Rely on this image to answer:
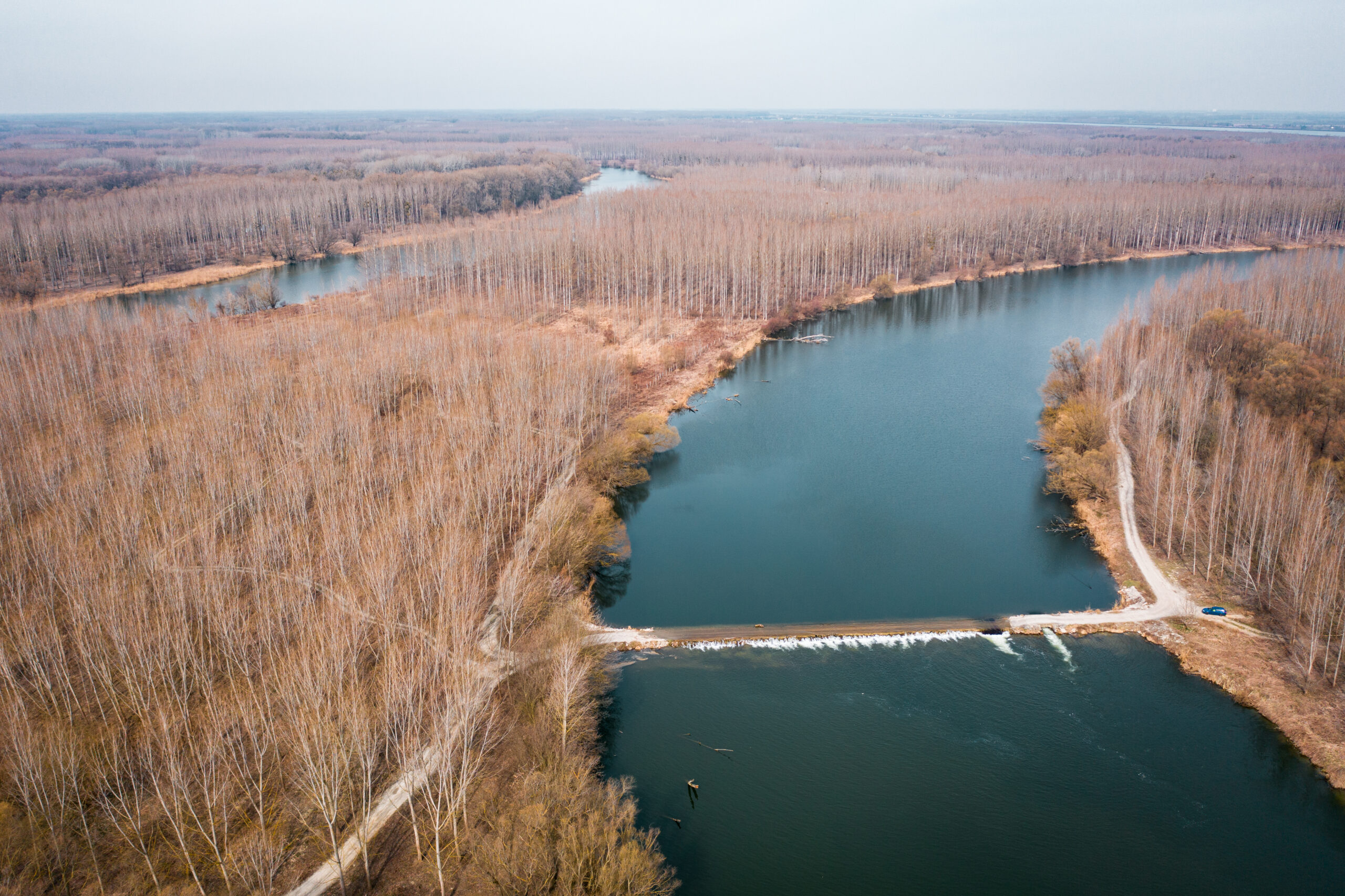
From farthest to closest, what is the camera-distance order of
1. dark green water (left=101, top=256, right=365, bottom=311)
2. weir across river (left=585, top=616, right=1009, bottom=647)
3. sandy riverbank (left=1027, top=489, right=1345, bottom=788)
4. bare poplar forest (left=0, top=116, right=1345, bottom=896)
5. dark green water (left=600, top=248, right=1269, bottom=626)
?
1. dark green water (left=101, top=256, right=365, bottom=311)
2. dark green water (left=600, top=248, right=1269, bottom=626)
3. weir across river (left=585, top=616, right=1009, bottom=647)
4. sandy riverbank (left=1027, top=489, right=1345, bottom=788)
5. bare poplar forest (left=0, top=116, right=1345, bottom=896)

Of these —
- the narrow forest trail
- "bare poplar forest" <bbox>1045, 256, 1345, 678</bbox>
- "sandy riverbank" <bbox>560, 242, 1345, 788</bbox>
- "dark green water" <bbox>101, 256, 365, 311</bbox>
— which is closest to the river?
"dark green water" <bbox>101, 256, 365, 311</bbox>

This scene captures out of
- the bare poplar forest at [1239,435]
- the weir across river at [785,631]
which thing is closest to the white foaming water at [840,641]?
the weir across river at [785,631]

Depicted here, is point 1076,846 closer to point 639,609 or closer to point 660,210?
point 639,609

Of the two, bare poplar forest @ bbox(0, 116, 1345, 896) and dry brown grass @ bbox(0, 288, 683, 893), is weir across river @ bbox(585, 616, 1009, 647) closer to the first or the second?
dry brown grass @ bbox(0, 288, 683, 893)

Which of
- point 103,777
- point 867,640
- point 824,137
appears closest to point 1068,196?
point 867,640

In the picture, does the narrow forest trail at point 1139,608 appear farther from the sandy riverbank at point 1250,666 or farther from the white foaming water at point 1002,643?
the white foaming water at point 1002,643

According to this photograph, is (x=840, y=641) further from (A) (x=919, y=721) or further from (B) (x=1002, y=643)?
(B) (x=1002, y=643)
